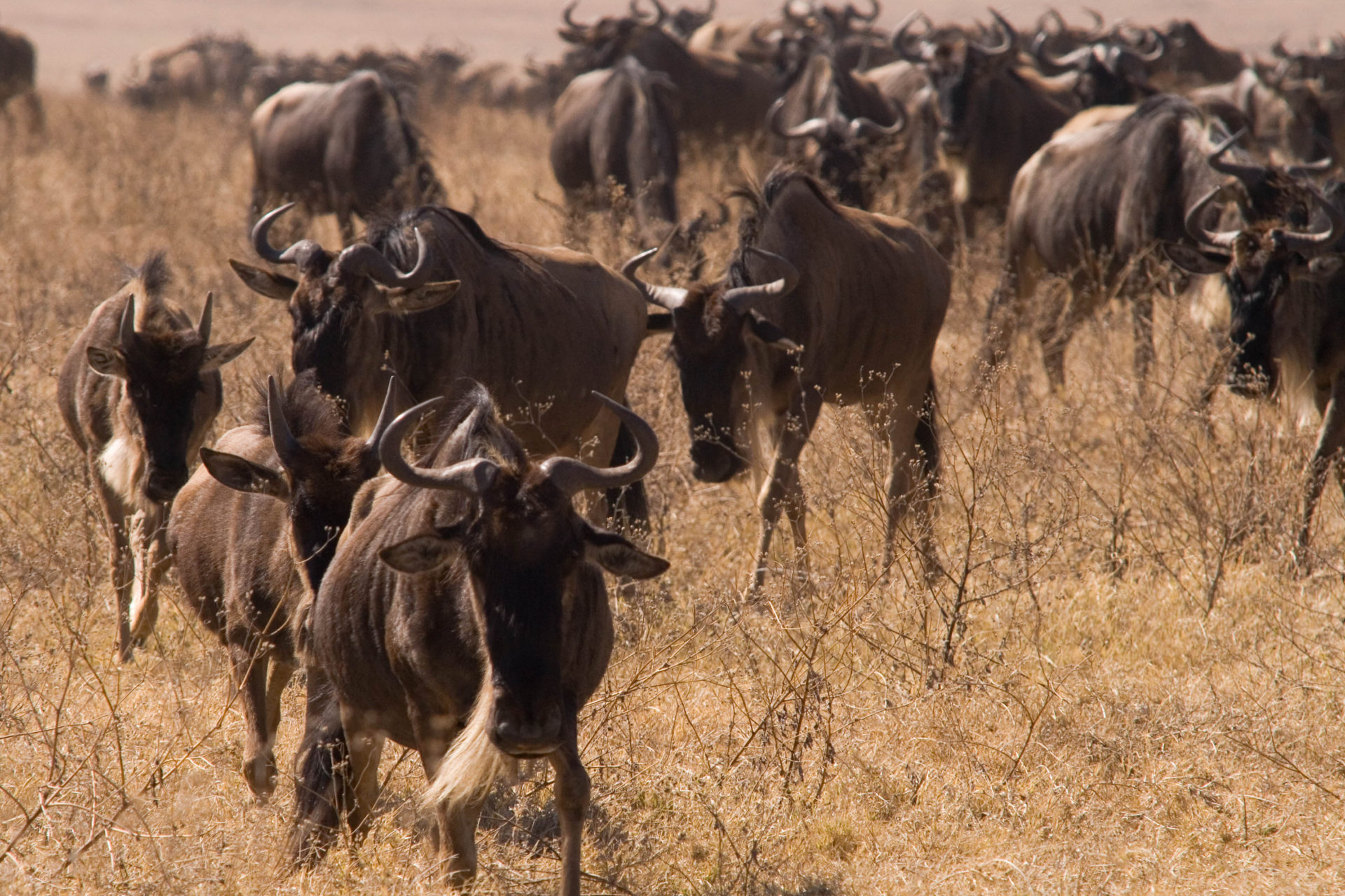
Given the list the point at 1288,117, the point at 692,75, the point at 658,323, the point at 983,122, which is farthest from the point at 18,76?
the point at 658,323

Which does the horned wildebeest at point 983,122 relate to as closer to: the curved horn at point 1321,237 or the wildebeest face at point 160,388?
the curved horn at point 1321,237

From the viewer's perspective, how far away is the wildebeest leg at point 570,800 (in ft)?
10.2

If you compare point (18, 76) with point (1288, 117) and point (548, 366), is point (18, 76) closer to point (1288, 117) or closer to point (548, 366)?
point (1288, 117)

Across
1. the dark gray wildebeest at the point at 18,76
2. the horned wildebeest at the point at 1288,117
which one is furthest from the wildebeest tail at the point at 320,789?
the dark gray wildebeest at the point at 18,76

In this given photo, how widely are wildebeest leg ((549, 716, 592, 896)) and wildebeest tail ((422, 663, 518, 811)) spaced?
0.33 ft

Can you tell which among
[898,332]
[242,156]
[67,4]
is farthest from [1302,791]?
[67,4]

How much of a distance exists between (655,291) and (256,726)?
2588 millimetres

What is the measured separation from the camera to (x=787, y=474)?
5836 mm

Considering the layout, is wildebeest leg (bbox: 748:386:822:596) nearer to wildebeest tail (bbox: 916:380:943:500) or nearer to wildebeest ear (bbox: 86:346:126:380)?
wildebeest tail (bbox: 916:380:943:500)

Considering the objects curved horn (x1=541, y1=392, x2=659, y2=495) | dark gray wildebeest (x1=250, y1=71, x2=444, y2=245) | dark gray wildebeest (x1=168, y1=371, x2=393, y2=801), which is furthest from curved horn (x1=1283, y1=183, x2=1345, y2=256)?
dark gray wildebeest (x1=250, y1=71, x2=444, y2=245)

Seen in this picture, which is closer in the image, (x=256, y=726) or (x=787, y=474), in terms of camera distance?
(x=256, y=726)

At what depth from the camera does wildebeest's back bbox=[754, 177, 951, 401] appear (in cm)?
588

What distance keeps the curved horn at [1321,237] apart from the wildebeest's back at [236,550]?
13.0ft

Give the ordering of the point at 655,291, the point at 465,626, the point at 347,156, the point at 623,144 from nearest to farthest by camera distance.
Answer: the point at 465,626 → the point at 655,291 → the point at 347,156 → the point at 623,144
